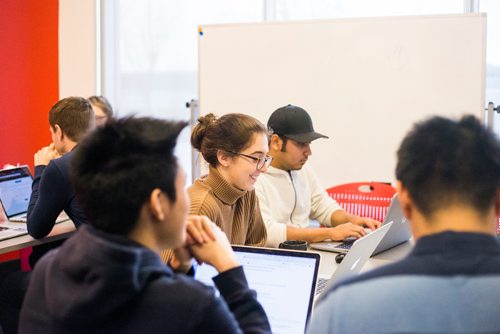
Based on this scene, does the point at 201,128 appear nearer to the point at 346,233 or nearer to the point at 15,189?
the point at 346,233

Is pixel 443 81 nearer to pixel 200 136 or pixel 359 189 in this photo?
pixel 359 189

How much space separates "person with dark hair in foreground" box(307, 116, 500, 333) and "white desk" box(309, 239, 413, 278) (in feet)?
3.78

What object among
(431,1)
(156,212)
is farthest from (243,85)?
(156,212)

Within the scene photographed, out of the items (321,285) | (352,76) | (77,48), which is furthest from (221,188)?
(77,48)

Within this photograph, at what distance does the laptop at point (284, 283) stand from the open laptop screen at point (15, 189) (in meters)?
2.06

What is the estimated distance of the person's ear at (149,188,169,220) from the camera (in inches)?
40.6

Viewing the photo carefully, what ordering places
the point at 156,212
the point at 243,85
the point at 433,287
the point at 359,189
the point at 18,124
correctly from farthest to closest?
the point at 18,124 < the point at 243,85 < the point at 359,189 < the point at 156,212 < the point at 433,287

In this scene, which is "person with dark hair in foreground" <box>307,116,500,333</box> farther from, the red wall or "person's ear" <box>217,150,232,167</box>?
the red wall

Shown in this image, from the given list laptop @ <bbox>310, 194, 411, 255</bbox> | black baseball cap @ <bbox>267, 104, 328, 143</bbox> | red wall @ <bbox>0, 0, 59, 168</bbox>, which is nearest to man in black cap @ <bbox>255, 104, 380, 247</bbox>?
black baseball cap @ <bbox>267, 104, 328, 143</bbox>

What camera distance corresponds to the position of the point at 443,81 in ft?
12.4

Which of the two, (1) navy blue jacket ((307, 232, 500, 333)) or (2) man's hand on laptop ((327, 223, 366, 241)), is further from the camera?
(2) man's hand on laptop ((327, 223, 366, 241))

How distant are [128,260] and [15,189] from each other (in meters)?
2.55

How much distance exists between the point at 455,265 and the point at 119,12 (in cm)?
461

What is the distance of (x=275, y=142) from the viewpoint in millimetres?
2992
